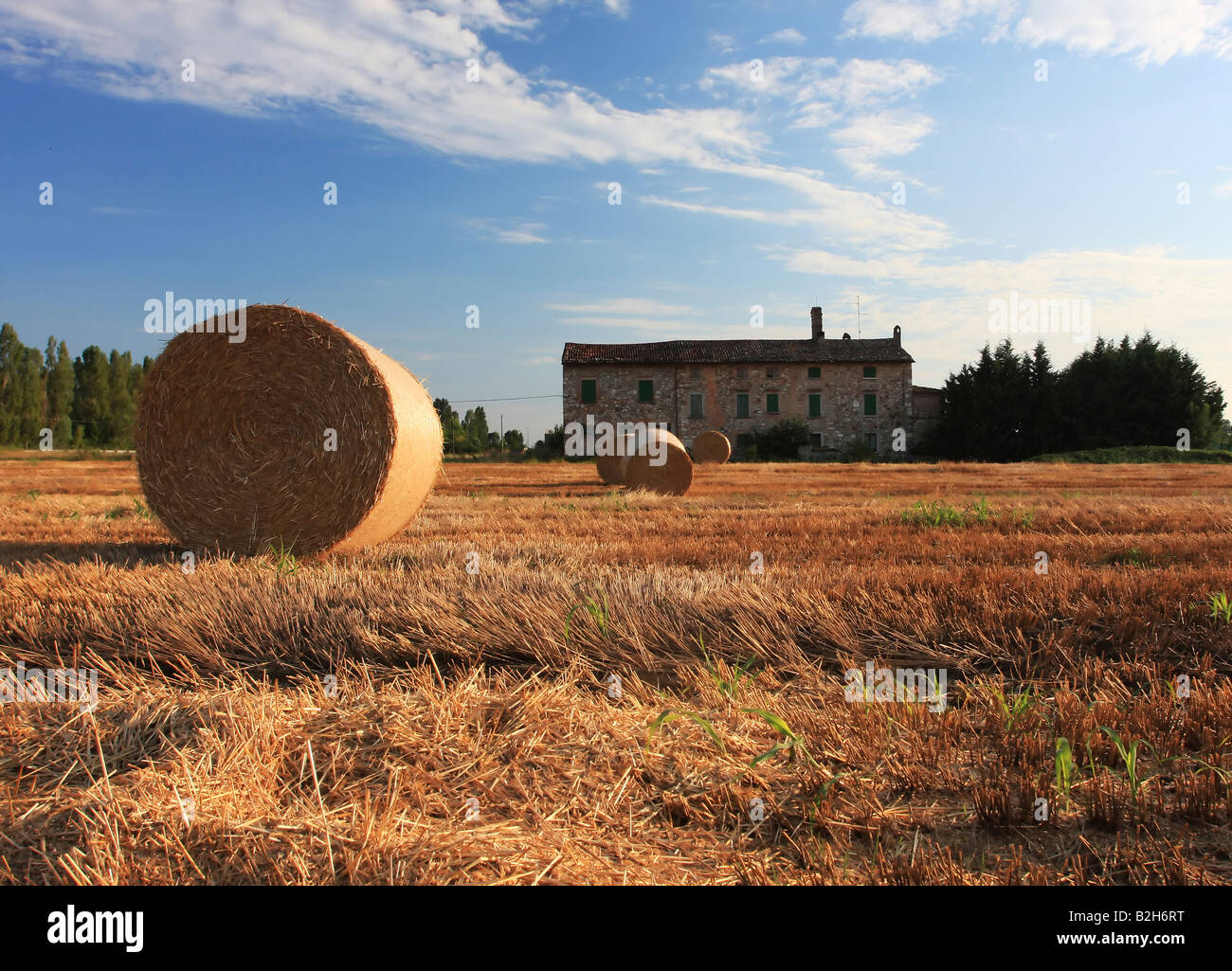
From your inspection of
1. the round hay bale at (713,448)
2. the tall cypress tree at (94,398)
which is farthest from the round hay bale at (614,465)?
the tall cypress tree at (94,398)

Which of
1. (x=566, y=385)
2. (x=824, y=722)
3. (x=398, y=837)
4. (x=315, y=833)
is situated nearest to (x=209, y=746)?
(x=315, y=833)

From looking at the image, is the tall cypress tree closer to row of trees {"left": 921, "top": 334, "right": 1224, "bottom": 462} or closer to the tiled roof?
the tiled roof

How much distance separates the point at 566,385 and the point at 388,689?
4252cm

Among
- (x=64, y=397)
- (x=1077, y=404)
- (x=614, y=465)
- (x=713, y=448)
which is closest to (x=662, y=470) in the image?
(x=614, y=465)

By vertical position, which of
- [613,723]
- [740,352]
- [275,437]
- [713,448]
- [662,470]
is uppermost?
[740,352]

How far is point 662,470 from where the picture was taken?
1680cm

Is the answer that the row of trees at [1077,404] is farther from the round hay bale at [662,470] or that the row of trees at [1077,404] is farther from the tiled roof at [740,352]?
the round hay bale at [662,470]

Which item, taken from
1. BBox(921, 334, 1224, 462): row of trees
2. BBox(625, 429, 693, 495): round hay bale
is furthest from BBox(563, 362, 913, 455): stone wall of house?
BBox(625, 429, 693, 495): round hay bale

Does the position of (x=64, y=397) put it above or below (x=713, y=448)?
above

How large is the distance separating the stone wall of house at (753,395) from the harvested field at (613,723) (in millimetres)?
38710

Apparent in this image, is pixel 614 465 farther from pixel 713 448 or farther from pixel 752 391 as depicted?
pixel 752 391

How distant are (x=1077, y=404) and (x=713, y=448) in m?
23.4

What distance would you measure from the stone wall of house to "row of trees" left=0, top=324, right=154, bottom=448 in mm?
38405
